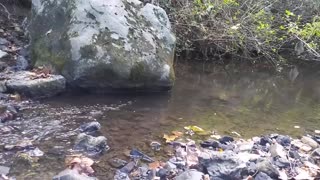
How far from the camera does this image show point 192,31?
30.9 ft

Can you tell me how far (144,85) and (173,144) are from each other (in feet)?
6.29

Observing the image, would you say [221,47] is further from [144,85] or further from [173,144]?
[173,144]

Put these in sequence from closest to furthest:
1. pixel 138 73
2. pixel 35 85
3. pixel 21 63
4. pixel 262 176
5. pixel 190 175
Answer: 1. pixel 190 175
2. pixel 262 176
3. pixel 35 85
4. pixel 138 73
5. pixel 21 63

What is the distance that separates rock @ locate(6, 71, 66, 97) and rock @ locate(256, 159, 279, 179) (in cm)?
318

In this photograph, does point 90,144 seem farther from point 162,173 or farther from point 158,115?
point 158,115

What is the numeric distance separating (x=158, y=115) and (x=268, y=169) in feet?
7.13

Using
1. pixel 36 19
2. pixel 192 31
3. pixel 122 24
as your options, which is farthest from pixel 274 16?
pixel 36 19

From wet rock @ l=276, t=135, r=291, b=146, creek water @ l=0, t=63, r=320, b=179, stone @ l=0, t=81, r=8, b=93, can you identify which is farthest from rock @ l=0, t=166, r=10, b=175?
wet rock @ l=276, t=135, r=291, b=146

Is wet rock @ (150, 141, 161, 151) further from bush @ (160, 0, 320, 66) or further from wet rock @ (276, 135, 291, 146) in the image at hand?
bush @ (160, 0, 320, 66)

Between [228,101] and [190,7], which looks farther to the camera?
[190,7]

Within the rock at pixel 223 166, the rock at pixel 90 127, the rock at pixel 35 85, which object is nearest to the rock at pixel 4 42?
the rock at pixel 35 85

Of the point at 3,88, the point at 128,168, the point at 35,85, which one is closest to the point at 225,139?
the point at 128,168

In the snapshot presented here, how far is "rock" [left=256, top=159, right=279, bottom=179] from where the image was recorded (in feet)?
13.2

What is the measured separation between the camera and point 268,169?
13.3 ft
